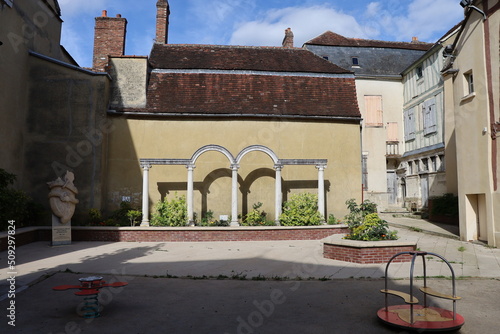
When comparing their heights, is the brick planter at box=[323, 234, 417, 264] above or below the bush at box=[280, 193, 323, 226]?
below

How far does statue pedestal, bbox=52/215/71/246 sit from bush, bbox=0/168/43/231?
3.16ft

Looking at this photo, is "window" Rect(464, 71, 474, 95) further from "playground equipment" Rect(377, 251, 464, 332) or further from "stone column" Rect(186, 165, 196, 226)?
"playground equipment" Rect(377, 251, 464, 332)

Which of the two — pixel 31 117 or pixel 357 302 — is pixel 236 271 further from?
pixel 31 117

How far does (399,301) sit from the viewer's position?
18.9 ft

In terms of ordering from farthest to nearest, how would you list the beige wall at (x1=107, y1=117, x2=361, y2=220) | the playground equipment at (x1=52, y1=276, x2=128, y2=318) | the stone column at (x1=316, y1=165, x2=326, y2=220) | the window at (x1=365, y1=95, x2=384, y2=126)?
the window at (x1=365, y1=95, x2=384, y2=126), the beige wall at (x1=107, y1=117, x2=361, y2=220), the stone column at (x1=316, y1=165, x2=326, y2=220), the playground equipment at (x1=52, y1=276, x2=128, y2=318)

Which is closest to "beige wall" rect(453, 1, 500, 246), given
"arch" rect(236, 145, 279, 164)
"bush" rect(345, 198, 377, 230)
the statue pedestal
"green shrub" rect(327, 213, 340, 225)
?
"bush" rect(345, 198, 377, 230)

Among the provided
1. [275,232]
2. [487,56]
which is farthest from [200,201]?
[487,56]

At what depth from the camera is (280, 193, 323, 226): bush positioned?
43.1ft

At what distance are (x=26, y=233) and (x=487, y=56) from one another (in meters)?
15.6

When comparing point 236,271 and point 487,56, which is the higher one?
point 487,56

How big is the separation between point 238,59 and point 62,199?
10.0 m

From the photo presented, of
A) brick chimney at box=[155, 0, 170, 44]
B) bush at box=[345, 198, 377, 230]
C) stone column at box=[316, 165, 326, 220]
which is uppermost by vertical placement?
brick chimney at box=[155, 0, 170, 44]

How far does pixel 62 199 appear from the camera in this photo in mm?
11281

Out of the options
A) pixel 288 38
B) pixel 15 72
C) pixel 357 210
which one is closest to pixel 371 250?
pixel 357 210
